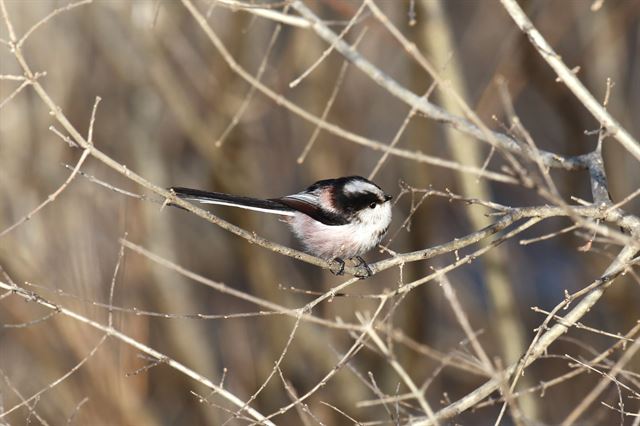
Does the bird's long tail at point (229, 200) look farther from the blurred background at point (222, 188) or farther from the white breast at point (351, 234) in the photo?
the blurred background at point (222, 188)

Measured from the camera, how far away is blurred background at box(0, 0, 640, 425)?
235 inches

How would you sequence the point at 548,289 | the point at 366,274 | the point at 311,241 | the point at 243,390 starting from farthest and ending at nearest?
1. the point at 548,289
2. the point at 243,390
3. the point at 311,241
4. the point at 366,274

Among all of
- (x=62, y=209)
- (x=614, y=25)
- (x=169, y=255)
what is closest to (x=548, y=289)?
(x=614, y=25)

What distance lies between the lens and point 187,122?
21.0 feet

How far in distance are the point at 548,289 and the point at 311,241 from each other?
22.7 ft

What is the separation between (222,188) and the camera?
21.5ft

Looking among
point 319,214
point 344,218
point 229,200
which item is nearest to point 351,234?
point 344,218

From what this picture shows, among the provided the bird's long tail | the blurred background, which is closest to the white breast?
the bird's long tail

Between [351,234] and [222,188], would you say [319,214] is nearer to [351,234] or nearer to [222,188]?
[351,234]

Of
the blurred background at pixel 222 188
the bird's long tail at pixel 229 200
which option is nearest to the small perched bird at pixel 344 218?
the bird's long tail at pixel 229 200

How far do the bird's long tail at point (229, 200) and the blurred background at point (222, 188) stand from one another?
66.2 inches

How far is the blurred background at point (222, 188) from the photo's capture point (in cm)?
598

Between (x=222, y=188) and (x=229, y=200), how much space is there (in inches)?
120

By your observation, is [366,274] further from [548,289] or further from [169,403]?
[548,289]
